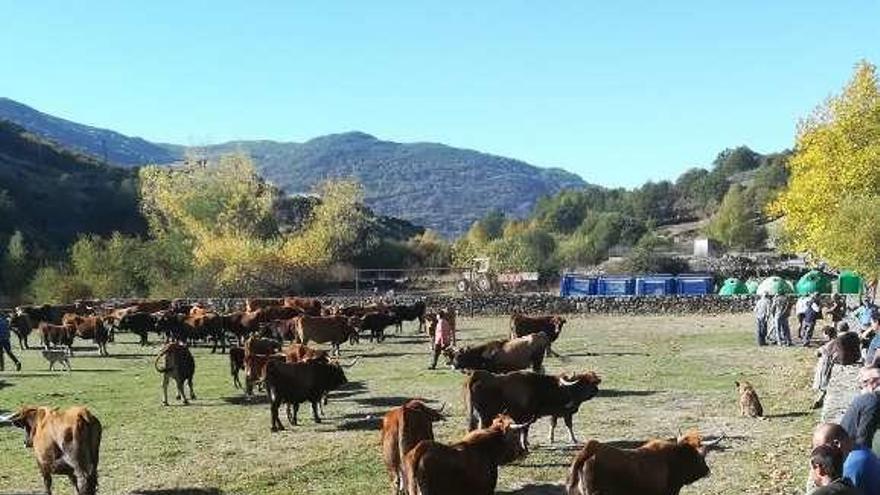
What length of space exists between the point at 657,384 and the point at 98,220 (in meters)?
88.8

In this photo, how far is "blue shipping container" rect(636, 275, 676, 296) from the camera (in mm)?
47438

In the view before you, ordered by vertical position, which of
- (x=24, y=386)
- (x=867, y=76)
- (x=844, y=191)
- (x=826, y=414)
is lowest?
(x=24, y=386)

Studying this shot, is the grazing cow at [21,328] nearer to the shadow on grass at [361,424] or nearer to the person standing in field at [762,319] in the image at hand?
the shadow on grass at [361,424]

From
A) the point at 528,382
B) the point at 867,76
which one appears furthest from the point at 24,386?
the point at 867,76

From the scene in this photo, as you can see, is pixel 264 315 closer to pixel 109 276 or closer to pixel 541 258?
pixel 109 276

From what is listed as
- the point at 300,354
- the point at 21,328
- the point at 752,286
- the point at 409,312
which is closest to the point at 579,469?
the point at 300,354

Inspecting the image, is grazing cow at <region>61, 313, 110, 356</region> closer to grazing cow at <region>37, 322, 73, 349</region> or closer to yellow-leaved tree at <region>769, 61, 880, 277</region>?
grazing cow at <region>37, 322, 73, 349</region>

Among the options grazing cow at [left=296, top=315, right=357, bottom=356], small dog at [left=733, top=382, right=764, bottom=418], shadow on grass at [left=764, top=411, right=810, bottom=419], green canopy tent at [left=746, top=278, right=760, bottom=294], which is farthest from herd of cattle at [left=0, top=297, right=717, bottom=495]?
green canopy tent at [left=746, top=278, right=760, bottom=294]

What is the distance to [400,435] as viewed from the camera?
1107 centimetres

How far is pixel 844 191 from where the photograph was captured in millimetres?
39062

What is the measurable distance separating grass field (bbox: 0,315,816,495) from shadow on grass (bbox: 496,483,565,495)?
1.4 inches

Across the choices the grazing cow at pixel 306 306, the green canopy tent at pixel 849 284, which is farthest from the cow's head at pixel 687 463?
the green canopy tent at pixel 849 284

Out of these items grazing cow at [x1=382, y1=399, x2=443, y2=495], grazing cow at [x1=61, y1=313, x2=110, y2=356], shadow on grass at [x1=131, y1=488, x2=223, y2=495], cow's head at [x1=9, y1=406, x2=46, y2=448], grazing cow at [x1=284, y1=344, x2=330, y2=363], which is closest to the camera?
grazing cow at [x1=382, y1=399, x2=443, y2=495]

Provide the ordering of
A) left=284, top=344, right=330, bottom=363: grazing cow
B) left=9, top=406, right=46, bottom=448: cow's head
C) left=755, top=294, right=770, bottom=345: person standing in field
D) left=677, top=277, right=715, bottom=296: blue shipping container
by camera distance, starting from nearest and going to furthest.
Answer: left=9, top=406, right=46, bottom=448: cow's head < left=284, top=344, right=330, bottom=363: grazing cow < left=755, top=294, right=770, bottom=345: person standing in field < left=677, top=277, right=715, bottom=296: blue shipping container
